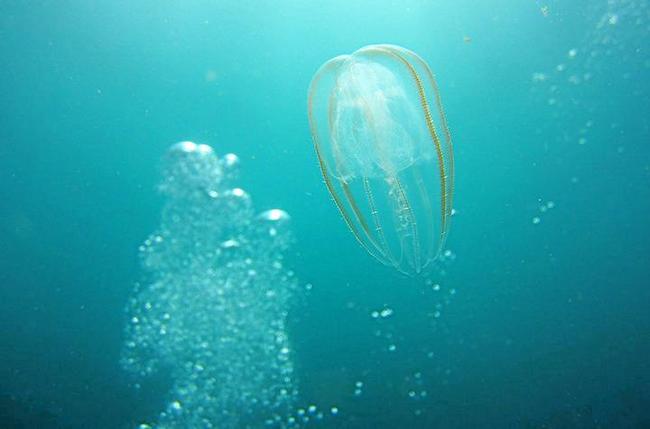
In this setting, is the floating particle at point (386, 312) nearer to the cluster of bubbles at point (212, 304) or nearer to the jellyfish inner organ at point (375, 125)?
the cluster of bubbles at point (212, 304)

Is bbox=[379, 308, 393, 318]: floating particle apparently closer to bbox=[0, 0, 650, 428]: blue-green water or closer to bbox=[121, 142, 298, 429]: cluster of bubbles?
bbox=[0, 0, 650, 428]: blue-green water

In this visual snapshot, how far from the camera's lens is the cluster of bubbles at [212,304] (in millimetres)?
3887

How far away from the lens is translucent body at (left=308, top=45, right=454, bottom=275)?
2.85 meters

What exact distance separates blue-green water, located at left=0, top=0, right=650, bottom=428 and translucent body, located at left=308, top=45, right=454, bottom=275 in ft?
2.46

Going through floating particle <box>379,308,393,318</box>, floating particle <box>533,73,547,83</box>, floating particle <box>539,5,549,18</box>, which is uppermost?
floating particle <box>539,5,549,18</box>

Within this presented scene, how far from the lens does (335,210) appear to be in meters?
3.97

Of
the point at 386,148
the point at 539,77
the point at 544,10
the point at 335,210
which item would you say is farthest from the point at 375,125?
the point at 544,10

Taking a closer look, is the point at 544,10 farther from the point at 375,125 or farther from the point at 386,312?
the point at 386,312

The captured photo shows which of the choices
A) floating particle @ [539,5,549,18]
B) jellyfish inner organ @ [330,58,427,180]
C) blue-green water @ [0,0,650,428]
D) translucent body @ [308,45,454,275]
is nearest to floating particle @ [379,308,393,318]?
blue-green water @ [0,0,650,428]

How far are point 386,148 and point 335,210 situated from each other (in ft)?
3.95

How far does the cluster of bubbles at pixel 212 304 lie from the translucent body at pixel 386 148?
942 millimetres

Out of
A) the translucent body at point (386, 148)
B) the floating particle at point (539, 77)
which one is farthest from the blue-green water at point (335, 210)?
the translucent body at point (386, 148)

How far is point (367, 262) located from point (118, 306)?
196 cm

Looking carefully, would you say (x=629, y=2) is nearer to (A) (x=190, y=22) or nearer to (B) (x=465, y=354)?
(B) (x=465, y=354)
